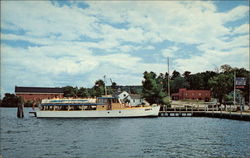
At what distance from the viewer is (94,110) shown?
2328 inches

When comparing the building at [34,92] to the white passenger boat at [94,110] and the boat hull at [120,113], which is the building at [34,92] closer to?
the white passenger boat at [94,110]

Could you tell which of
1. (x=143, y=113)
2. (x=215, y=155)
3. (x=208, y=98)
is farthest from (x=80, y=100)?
(x=208, y=98)

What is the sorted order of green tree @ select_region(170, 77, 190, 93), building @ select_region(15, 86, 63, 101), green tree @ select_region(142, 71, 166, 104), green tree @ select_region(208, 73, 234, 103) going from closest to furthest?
green tree @ select_region(142, 71, 166, 104)
green tree @ select_region(208, 73, 234, 103)
green tree @ select_region(170, 77, 190, 93)
building @ select_region(15, 86, 63, 101)

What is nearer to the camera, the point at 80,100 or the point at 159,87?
the point at 80,100

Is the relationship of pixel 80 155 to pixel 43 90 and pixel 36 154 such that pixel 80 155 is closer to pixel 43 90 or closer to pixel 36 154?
pixel 36 154

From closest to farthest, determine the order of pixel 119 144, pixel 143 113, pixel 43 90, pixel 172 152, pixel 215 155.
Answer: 1. pixel 215 155
2. pixel 172 152
3. pixel 119 144
4. pixel 143 113
5. pixel 43 90

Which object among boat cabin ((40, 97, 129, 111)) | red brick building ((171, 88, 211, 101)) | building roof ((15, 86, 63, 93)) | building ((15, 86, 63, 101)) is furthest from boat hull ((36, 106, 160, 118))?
building roof ((15, 86, 63, 93))

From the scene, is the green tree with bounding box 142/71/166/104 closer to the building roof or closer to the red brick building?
the red brick building

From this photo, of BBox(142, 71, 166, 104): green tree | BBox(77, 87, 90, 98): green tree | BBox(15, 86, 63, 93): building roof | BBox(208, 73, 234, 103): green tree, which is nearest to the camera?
BBox(142, 71, 166, 104): green tree

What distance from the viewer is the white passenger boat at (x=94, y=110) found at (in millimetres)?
58312

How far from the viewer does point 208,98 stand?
120m

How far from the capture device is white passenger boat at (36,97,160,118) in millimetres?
58312

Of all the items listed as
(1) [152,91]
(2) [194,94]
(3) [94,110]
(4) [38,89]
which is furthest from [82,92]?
(3) [94,110]

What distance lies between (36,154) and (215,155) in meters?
14.3
